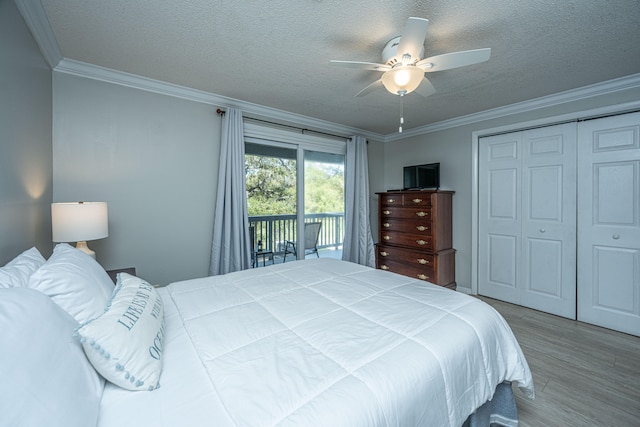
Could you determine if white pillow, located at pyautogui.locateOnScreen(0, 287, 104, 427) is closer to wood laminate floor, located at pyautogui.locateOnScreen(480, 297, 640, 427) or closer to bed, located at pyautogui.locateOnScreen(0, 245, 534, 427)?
bed, located at pyautogui.locateOnScreen(0, 245, 534, 427)

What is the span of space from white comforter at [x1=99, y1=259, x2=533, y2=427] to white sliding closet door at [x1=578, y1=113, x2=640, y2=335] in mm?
2103

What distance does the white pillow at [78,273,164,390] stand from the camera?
0.80m

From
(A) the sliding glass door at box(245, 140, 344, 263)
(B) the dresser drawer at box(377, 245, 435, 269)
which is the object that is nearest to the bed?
(A) the sliding glass door at box(245, 140, 344, 263)

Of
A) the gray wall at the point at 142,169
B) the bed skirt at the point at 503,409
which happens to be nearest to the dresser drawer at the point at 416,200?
the bed skirt at the point at 503,409

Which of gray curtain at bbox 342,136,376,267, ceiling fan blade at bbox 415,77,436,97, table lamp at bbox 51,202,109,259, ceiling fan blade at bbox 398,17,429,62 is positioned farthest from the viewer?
gray curtain at bbox 342,136,376,267

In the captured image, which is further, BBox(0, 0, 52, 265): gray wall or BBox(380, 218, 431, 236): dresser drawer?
BBox(380, 218, 431, 236): dresser drawer

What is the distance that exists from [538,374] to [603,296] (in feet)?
4.89

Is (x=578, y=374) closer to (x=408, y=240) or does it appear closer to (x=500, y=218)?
(x=500, y=218)

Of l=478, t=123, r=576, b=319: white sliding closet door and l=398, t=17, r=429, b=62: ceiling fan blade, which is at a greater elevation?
l=398, t=17, r=429, b=62: ceiling fan blade

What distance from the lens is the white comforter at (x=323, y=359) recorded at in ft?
2.54

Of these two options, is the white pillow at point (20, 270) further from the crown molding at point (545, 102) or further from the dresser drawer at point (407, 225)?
the crown molding at point (545, 102)

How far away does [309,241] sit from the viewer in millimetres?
3812

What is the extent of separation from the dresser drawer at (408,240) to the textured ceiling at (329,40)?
1.80 m

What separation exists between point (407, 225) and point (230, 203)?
2.40 metres
